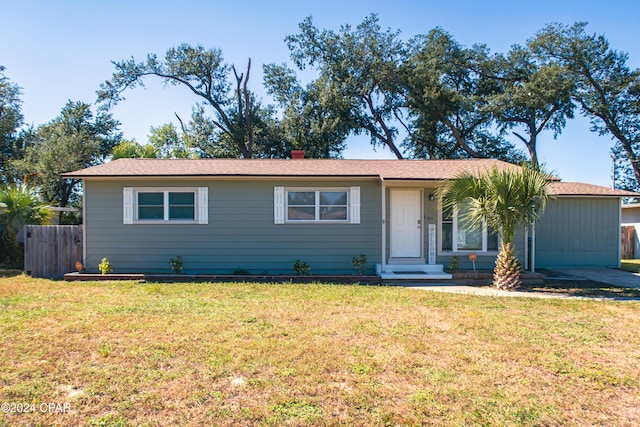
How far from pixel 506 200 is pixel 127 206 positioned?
9034 mm

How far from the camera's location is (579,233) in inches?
477

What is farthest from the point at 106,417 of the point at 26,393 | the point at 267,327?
the point at 267,327

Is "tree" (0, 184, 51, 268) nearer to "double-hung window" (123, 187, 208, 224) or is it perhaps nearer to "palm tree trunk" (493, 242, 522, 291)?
"double-hung window" (123, 187, 208, 224)

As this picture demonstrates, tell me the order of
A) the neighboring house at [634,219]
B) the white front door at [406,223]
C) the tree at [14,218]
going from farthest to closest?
the neighboring house at [634,219] < the tree at [14,218] < the white front door at [406,223]

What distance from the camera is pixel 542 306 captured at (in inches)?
262

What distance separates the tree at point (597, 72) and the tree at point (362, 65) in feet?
28.1

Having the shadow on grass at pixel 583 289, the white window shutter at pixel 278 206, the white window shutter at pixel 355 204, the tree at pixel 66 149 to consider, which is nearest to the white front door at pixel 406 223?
the white window shutter at pixel 355 204

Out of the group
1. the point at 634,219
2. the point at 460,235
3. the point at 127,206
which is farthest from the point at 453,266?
the point at 634,219

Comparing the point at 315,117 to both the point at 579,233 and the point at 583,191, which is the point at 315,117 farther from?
the point at 579,233

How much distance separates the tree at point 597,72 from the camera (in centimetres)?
2178

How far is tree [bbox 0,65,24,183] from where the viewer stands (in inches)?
954

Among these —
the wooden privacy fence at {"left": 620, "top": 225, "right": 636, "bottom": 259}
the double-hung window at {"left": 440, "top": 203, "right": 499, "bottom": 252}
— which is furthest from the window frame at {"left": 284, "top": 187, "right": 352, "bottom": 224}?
the wooden privacy fence at {"left": 620, "top": 225, "right": 636, "bottom": 259}

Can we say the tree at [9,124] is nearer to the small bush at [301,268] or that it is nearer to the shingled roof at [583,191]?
the small bush at [301,268]

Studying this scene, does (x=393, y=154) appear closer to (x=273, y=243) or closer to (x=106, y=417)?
(x=273, y=243)
